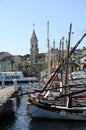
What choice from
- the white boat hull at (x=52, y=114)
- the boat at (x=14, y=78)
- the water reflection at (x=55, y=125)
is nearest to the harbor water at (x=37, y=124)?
the water reflection at (x=55, y=125)

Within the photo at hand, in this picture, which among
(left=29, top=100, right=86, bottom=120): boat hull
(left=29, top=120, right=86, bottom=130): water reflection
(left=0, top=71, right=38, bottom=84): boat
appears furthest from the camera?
(left=0, top=71, right=38, bottom=84): boat

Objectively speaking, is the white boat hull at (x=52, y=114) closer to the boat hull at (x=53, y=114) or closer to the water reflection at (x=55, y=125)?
the boat hull at (x=53, y=114)

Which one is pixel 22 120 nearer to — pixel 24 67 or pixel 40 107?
pixel 40 107

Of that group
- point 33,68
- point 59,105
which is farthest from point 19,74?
point 59,105

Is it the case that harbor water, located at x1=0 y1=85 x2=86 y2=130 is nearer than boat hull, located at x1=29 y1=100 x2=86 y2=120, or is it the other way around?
harbor water, located at x1=0 y1=85 x2=86 y2=130

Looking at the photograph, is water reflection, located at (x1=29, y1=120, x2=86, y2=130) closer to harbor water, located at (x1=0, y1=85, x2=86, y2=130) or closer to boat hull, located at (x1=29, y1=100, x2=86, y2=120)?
harbor water, located at (x1=0, y1=85, x2=86, y2=130)

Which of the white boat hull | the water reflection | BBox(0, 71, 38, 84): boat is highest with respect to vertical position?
BBox(0, 71, 38, 84): boat

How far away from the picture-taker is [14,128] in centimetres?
4059

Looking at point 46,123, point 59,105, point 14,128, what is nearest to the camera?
point 14,128

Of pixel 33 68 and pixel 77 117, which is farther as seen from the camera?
pixel 33 68

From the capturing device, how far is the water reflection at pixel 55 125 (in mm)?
40812

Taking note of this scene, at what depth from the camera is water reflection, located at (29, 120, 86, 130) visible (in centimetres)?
4081

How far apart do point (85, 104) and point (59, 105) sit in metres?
3.05

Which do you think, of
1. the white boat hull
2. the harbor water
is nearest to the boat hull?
the white boat hull
